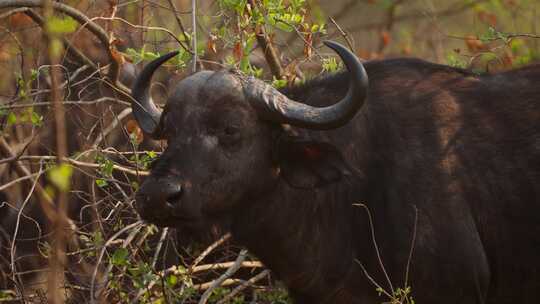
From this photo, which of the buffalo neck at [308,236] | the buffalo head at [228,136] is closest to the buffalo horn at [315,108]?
the buffalo head at [228,136]

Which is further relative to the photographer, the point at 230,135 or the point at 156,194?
the point at 230,135

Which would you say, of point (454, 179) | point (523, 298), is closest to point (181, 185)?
point (454, 179)

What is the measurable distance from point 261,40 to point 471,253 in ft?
6.30

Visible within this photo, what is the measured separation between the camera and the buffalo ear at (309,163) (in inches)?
167

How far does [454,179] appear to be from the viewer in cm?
430

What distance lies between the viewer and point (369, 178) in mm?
4332

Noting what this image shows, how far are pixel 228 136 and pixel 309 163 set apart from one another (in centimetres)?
39

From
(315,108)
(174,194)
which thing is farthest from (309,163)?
(174,194)

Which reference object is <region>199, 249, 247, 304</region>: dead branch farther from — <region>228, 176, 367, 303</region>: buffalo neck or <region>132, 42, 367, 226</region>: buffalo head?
<region>132, 42, 367, 226</region>: buffalo head

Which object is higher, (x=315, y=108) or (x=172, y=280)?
(x=315, y=108)

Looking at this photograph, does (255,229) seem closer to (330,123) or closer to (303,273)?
(303,273)

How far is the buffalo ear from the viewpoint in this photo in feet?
13.9

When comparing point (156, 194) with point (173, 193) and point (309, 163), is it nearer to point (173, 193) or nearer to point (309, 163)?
point (173, 193)

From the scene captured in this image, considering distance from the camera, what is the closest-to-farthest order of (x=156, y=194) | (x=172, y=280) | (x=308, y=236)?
(x=156, y=194), (x=308, y=236), (x=172, y=280)
